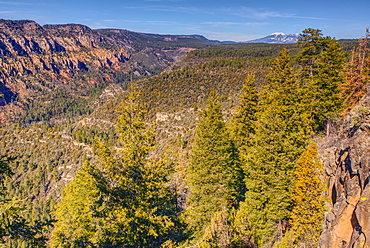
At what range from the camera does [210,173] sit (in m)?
18.4

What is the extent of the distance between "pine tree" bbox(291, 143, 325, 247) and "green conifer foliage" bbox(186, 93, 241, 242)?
5.37 metres

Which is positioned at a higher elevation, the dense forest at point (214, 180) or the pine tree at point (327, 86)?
the pine tree at point (327, 86)

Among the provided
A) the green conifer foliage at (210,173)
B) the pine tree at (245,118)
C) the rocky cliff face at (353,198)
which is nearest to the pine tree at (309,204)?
the rocky cliff face at (353,198)

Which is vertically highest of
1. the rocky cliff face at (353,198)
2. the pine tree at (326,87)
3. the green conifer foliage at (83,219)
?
the pine tree at (326,87)

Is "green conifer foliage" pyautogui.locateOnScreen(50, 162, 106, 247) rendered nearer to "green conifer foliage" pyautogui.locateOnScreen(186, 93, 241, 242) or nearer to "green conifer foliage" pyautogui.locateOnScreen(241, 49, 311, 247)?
"green conifer foliage" pyautogui.locateOnScreen(186, 93, 241, 242)

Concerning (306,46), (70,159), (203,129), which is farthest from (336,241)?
(70,159)

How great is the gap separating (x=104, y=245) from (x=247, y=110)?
17450mm

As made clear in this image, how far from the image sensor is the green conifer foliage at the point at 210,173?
57.4 feet

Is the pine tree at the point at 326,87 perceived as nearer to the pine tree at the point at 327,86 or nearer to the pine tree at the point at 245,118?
the pine tree at the point at 327,86

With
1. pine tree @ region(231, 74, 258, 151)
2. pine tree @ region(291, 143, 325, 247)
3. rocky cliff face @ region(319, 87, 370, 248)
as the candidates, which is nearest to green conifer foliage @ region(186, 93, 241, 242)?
pine tree @ region(231, 74, 258, 151)

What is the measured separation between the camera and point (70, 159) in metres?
72.9

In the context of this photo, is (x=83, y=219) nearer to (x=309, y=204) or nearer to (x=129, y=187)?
(x=129, y=187)

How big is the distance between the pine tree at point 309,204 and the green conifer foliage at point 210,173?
5.37m

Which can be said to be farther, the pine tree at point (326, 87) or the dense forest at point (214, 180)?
the pine tree at point (326, 87)
